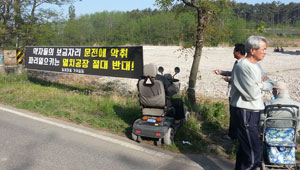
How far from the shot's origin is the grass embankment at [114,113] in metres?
5.64

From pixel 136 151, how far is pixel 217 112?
2.64 metres

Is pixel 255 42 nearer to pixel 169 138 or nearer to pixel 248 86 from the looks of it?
pixel 248 86

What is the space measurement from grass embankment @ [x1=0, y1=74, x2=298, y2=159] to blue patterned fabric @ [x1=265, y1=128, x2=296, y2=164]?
1004 millimetres

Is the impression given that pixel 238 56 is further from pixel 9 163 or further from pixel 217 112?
pixel 9 163

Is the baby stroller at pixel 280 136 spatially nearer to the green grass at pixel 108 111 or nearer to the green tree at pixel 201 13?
the green grass at pixel 108 111

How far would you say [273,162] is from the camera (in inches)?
157

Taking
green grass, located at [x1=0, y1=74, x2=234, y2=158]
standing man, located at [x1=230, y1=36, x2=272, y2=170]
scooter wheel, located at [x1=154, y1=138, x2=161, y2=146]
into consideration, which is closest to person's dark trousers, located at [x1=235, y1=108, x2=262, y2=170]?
standing man, located at [x1=230, y1=36, x2=272, y2=170]

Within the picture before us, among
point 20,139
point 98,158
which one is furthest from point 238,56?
point 20,139

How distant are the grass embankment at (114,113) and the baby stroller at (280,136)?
0.98 meters

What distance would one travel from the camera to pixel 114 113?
7641mm

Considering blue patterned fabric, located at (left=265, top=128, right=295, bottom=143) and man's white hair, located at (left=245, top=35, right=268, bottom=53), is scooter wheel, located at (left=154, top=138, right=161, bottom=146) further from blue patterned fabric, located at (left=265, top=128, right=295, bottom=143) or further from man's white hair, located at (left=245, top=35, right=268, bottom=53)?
man's white hair, located at (left=245, top=35, right=268, bottom=53)

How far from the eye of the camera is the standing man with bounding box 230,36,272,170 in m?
3.52

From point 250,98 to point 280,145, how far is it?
0.94 m

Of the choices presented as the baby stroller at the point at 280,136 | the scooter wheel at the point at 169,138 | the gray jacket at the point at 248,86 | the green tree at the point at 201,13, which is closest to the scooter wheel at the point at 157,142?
the scooter wheel at the point at 169,138
